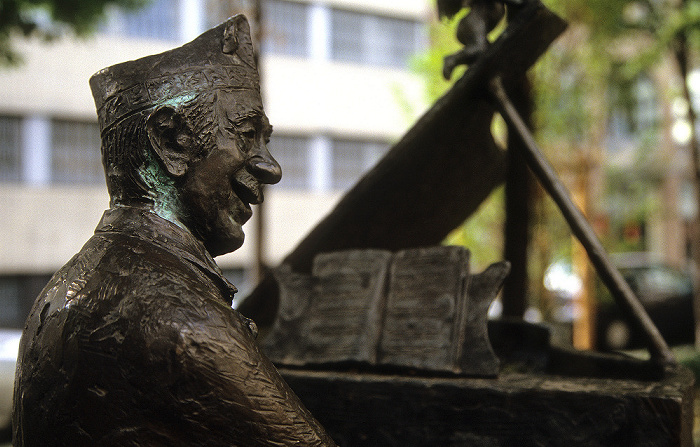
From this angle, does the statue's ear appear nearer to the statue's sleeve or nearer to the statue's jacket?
the statue's jacket

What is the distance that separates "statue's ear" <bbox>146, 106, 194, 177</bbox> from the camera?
164cm

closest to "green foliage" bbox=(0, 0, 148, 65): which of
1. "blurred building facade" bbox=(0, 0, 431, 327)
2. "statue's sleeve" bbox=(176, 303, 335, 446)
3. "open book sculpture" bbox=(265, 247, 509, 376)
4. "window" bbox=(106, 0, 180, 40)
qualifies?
"blurred building facade" bbox=(0, 0, 431, 327)

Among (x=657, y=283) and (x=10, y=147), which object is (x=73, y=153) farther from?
(x=657, y=283)

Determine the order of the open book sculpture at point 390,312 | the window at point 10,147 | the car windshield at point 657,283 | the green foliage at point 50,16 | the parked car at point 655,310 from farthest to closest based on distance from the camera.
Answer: the window at point 10,147
the car windshield at point 657,283
the parked car at point 655,310
the green foliage at point 50,16
the open book sculpture at point 390,312

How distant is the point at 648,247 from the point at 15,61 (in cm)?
1727

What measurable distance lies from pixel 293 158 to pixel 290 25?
2794 mm

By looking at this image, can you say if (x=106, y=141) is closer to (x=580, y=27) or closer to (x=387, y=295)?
(x=387, y=295)

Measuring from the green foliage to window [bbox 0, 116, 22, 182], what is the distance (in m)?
4.10

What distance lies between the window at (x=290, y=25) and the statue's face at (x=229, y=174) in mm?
12942

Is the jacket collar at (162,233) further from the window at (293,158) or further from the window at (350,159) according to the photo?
the window at (350,159)

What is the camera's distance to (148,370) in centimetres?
140

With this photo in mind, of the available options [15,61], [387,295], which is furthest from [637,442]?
[15,61]

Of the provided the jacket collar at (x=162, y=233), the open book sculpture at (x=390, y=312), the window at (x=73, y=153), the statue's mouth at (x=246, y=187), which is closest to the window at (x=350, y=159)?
the window at (x=73, y=153)

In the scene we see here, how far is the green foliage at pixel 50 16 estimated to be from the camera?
7359mm
